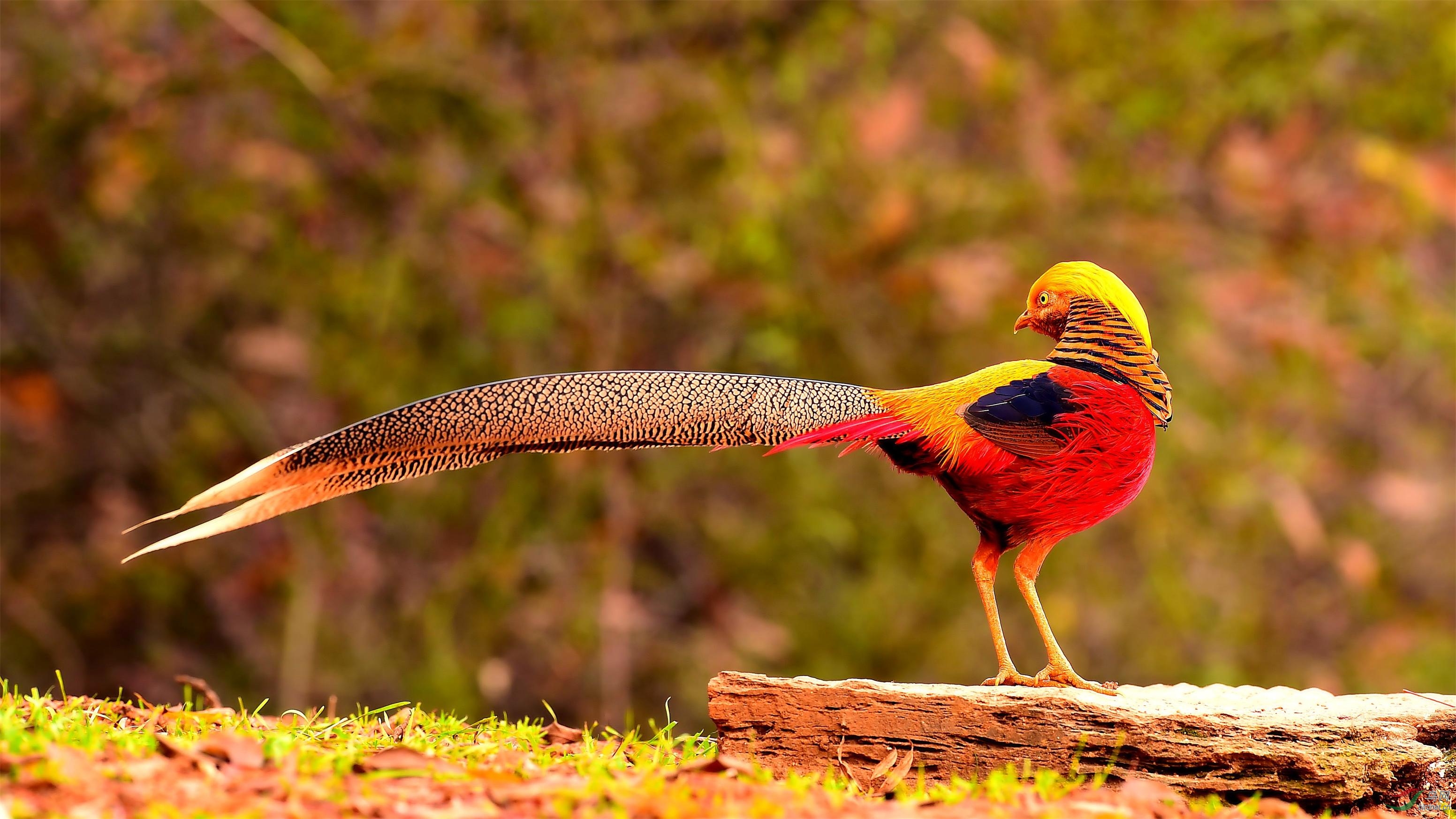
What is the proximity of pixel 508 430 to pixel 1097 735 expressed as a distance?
1.67m

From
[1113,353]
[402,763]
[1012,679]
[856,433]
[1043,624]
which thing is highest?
[1113,353]

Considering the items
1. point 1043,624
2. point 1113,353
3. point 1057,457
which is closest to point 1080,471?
point 1057,457

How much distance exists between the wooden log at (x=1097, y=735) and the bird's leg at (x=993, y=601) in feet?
0.61

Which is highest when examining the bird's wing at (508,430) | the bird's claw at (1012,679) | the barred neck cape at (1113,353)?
the barred neck cape at (1113,353)

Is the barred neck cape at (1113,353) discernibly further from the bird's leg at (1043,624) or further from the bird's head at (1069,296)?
the bird's leg at (1043,624)

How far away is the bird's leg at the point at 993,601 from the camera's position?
3.83 metres

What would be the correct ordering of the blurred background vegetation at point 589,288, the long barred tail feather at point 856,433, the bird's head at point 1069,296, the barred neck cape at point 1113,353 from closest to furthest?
the long barred tail feather at point 856,433 → the barred neck cape at point 1113,353 → the bird's head at point 1069,296 → the blurred background vegetation at point 589,288

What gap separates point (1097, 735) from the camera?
11.5 ft

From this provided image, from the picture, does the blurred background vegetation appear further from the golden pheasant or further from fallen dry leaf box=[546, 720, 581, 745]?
the golden pheasant

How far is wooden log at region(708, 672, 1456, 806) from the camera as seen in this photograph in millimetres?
3479

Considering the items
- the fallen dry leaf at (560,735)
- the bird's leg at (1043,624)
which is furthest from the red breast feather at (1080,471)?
the fallen dry leaf at (560,735)

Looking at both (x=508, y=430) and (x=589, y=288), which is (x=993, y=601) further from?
(x=589, y=288)

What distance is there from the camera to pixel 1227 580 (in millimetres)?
10742

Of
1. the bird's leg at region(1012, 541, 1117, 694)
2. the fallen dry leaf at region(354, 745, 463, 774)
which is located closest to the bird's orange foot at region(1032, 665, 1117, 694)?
the bird's leg at region(1012, 541, 1117, 694)
